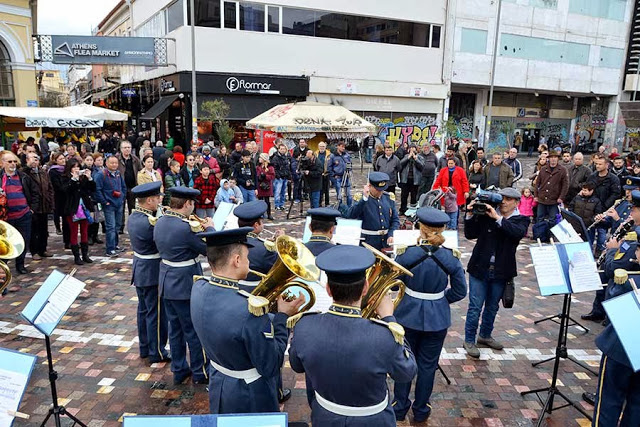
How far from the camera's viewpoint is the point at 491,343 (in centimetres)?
587

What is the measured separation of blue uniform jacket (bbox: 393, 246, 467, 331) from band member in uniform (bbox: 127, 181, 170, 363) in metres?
2.83

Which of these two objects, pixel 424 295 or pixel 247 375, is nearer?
pixel 247 375

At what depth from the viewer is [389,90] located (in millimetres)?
26031

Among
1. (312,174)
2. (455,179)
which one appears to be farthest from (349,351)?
(312,174)

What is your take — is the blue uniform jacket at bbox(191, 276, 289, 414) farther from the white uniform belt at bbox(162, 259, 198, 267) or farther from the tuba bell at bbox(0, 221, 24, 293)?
the tuba bell at bbox(0, 221, 24, 293)

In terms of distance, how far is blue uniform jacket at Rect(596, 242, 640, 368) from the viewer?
11.1ft

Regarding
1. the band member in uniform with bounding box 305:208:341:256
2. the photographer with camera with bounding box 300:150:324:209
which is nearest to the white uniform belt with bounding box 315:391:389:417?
the band member in uniform with bounding box 305:208:341:256

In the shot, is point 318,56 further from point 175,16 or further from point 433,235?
point 433,235

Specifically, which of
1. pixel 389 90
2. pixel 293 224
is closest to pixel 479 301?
pixel 293 224

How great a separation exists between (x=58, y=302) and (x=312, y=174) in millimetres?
9525

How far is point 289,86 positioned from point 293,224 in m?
13.4

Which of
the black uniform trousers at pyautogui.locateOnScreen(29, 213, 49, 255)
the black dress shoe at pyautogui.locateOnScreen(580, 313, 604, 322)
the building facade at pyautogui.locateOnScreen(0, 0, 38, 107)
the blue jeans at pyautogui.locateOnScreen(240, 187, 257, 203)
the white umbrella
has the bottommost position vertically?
the black dress shoe at pyautogui.locateOnScreen(580, 313, 604, 322)

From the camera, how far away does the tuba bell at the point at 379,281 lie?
2.91 m

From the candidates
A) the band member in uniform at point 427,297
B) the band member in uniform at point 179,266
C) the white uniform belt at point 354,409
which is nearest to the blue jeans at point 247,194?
the band member in uniform at point 179,266
